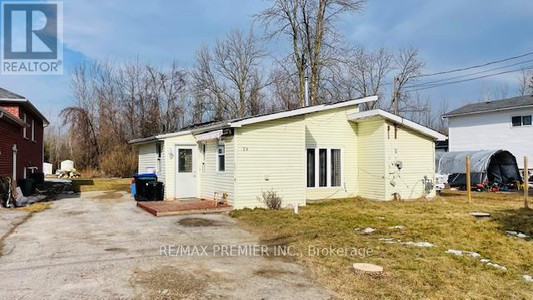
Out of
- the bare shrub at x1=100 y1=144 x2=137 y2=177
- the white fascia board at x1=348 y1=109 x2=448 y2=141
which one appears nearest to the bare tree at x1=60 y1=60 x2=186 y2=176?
the bare shrub at x1=100 y1=144 x2=137 y2=177

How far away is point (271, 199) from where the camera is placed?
1308 centimetres

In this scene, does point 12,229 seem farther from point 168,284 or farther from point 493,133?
point 493,133

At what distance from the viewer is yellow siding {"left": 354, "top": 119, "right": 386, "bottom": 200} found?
15570mm

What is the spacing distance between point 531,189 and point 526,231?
15.1 meters

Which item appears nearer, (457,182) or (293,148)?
(293,148)

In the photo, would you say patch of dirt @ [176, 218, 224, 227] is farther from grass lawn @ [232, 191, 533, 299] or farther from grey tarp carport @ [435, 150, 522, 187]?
grey tarp carport @ [435, 150, 522, 187]

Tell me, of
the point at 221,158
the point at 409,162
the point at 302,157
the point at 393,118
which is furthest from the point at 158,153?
the point at 409,162

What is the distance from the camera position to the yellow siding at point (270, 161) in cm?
1297

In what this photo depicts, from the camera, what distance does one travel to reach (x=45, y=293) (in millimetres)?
5109

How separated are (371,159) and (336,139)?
62.1 inches

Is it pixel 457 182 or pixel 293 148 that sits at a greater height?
pixel 293 148

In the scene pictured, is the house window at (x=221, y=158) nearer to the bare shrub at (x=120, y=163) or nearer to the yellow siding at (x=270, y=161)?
the yellow siding at (x=270, y=161)

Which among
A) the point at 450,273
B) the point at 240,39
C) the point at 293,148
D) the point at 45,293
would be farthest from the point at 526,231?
the point at 240,39

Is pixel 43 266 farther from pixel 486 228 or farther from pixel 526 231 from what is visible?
pixel 526 231
